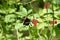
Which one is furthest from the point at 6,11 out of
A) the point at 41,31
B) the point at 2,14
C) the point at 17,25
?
the point at 41,31

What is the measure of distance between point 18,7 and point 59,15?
18.4 inches

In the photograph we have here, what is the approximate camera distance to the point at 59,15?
2.04 metres

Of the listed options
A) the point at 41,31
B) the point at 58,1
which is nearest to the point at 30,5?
the point at 58,1

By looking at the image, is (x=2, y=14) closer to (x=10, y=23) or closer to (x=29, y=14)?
(x=10, y=23)

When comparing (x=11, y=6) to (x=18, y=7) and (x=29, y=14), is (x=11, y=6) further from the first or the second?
(x=29, y=14)

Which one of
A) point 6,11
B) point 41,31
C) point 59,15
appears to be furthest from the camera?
point 6,11

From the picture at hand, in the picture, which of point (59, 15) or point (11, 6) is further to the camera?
point (11, 6)

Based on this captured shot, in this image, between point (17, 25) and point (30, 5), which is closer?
point (17, 25)

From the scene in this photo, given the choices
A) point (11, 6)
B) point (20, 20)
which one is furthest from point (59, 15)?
point (11, 6)

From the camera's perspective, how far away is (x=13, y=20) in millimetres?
2152

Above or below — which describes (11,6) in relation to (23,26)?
above

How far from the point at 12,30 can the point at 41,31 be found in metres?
0.35

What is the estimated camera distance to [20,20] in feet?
7.04

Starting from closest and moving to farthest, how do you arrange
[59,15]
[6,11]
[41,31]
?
[41,31]
[59,15]
[6,11]
